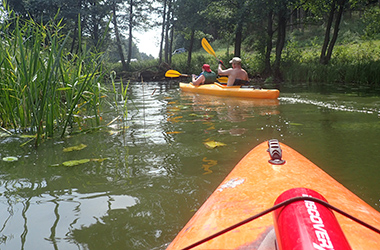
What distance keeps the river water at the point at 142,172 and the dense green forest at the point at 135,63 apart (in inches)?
17.1

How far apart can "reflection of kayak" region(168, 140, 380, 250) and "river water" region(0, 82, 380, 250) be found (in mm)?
436

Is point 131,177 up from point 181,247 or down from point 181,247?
down

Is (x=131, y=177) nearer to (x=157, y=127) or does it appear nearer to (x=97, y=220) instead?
(x=97, y=220)

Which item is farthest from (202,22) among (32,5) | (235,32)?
(32,5)

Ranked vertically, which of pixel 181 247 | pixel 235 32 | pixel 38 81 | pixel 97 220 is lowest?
pixel 97 220

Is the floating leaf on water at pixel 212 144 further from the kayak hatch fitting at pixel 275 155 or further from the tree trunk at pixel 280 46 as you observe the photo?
the tree trunk at pixel 280 46

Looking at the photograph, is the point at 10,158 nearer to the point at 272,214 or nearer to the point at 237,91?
the point at 272,214

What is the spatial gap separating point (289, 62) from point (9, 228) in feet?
55.0

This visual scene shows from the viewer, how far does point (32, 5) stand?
22.6 m

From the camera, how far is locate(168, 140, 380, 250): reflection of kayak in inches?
29.3

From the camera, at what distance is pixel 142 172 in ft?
8.11

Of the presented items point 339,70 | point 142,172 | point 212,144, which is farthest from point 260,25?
point 142,172

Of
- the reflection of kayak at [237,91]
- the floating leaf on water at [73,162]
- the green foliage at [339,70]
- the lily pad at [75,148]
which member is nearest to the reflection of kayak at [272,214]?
the floating leaf on water at [73,162]

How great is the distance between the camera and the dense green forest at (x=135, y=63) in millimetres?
3008
